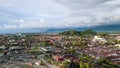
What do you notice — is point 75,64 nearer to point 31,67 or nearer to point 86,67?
point 86,67

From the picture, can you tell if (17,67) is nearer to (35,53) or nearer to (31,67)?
(31,67)

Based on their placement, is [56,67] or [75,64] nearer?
[75,64]

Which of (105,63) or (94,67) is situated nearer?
(94,67)

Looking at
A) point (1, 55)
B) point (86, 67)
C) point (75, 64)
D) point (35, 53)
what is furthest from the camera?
point (35, 53)

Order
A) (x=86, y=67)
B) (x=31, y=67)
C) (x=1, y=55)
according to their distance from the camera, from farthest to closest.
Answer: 1. (x=1, y=55)
2. (x=31, y=67)
3. (x=86, y=67)

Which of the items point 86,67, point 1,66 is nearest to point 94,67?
point 86,67

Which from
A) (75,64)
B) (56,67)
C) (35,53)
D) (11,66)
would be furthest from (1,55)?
(75,64)

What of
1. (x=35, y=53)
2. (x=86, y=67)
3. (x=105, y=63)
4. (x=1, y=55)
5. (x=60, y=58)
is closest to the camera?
(x=86, y=67)

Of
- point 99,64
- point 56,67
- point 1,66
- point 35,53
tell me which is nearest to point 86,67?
point 99,64

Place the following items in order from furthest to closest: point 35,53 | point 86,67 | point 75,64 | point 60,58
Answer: point 35,53 < point 60,58 < point 75,64 < point 86,67
